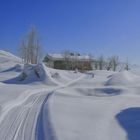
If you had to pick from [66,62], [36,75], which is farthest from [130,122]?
[66,62]

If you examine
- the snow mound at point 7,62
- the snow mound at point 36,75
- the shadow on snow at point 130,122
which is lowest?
the shadow on snow at point 130,122

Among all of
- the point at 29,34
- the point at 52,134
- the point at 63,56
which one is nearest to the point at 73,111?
the point at 52,134

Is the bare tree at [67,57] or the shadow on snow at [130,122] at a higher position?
the bare tree at [67,57]

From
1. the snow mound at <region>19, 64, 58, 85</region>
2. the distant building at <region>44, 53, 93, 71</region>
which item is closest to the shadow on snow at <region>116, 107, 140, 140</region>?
the snow mound at <region>19, 64, 58, 85</region>

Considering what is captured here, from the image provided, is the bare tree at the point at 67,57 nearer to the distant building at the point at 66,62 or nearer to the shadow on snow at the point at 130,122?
the distant building at the point at 66,62

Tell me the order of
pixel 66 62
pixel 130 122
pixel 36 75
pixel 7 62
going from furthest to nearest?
pixel 66 62
pixel 7 62
pixel 36 75
pixel 130 122

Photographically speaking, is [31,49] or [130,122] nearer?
[130,122]

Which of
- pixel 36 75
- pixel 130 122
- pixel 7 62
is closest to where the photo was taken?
pixel 130 122

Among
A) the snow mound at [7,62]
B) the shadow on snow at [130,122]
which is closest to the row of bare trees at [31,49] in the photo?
the snow mound at [7,62]

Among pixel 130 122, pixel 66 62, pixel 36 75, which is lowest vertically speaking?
pixel 130 122

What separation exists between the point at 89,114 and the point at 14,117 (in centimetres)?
306

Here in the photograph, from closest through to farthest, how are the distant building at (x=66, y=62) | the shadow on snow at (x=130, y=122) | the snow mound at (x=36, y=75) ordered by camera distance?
the shadow on snow at (x=130, y=122), the snow mound at (x=36, y=75), the distant building at (x=66, y=62)

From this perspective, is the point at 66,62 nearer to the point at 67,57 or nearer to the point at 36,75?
the point at 67,57

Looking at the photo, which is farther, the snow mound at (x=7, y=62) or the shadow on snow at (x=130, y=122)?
Result: the snow mound at (x=7, y=62)
